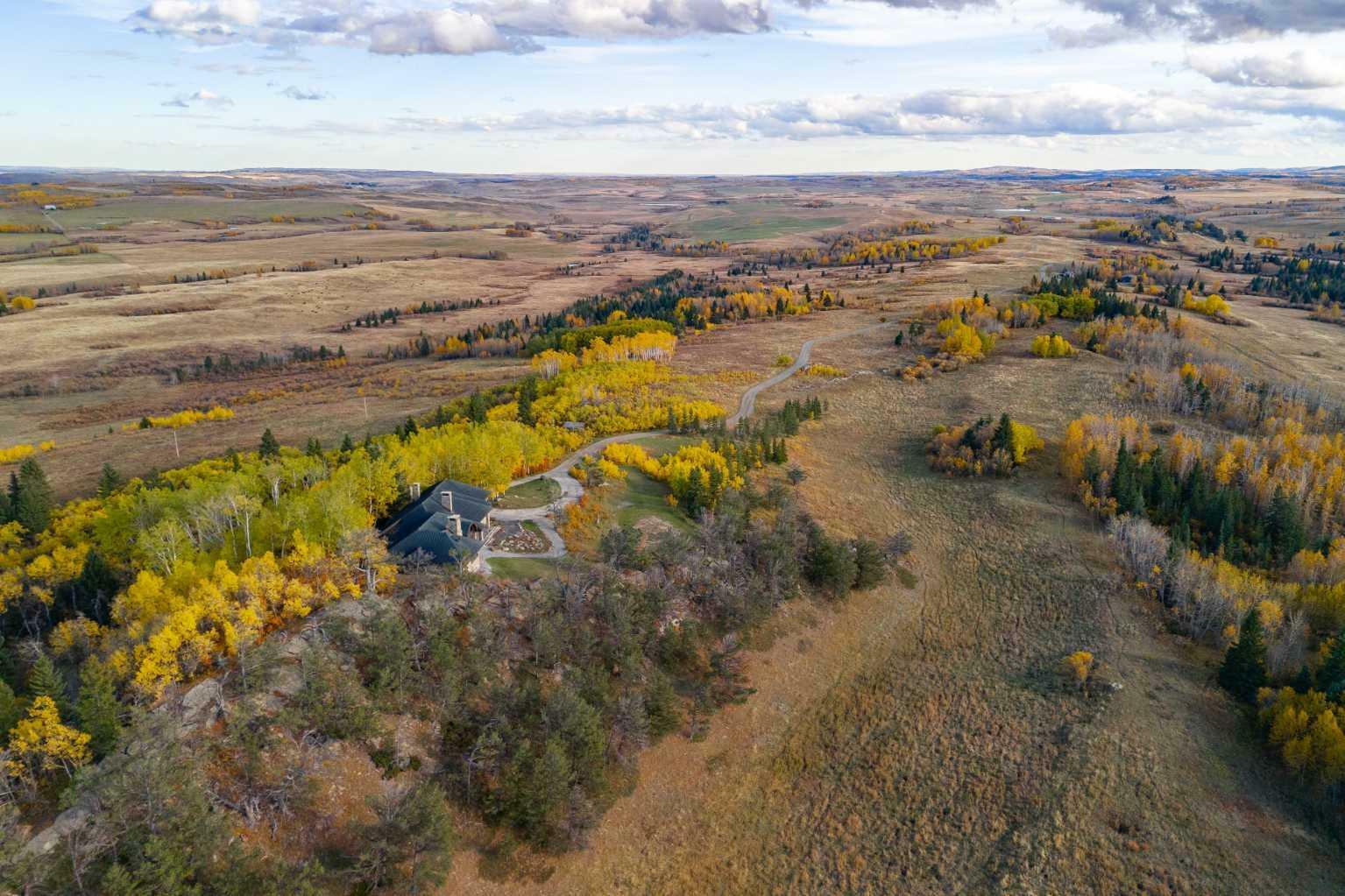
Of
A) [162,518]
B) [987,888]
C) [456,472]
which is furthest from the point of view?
[456,472]

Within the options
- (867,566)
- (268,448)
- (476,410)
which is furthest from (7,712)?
(476,410)

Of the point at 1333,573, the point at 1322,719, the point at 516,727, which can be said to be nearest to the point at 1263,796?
the point at 1322,719

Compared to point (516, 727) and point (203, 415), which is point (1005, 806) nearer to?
point (516, 727)

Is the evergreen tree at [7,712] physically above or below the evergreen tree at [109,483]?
above

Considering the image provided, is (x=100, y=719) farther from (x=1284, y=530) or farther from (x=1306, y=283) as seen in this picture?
(x=1306, y=283)

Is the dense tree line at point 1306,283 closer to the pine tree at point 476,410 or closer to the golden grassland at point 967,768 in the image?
the golden grassland at point 967,768

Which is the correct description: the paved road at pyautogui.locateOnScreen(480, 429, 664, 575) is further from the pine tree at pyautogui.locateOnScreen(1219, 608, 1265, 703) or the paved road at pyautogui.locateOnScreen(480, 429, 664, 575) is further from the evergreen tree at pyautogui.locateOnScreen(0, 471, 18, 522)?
the pine tree at pyautogui.locateOnScreen(1219, 608, 1265, 703)

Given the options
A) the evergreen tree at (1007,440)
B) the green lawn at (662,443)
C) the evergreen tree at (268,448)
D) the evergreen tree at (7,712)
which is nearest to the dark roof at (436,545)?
the evergreen tree at (7,712)

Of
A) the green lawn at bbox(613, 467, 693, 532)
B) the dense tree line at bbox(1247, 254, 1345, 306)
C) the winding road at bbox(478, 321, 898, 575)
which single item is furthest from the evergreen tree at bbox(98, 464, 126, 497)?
the dense tree line at bbox(1247, 254, 1345, 306)
